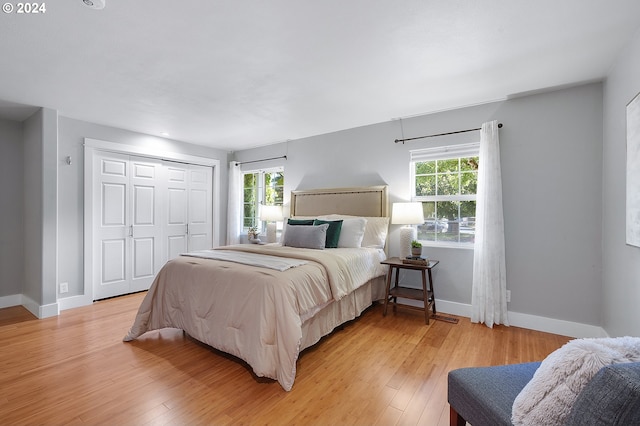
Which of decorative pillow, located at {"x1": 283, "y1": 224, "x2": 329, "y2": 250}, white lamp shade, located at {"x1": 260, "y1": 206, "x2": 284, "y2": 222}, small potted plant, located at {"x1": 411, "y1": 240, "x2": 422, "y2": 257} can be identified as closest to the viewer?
small potted plant, located at {"x1": 411, "y1": 240, "x2": 422, "y2": 257}

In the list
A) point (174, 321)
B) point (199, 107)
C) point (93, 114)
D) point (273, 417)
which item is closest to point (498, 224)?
point (273, 417)

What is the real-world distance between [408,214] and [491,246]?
0.90 metres

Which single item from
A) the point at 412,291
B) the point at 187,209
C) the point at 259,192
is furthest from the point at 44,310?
the point at 412,291

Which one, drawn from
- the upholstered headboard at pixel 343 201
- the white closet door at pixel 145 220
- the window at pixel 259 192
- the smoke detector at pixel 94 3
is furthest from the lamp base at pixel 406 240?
the white closet door at pixel 145 220

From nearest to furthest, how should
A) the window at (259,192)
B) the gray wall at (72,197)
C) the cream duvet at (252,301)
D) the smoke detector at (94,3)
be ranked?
the smoke detector at (94,3)
the cream duvet at (252,301)
the gray wall at (72,197)
the window at (259,192)

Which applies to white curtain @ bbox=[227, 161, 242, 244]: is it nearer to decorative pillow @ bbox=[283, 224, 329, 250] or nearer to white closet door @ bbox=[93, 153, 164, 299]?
white closet door @ bbox=[93, 153, 164, 299]

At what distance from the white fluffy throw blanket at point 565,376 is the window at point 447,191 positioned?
259cm

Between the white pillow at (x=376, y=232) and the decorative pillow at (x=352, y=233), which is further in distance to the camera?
the white pillow at (x=376, y=232)

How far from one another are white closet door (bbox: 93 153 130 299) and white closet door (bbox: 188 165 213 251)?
1.02 meters

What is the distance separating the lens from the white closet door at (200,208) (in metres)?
5.02

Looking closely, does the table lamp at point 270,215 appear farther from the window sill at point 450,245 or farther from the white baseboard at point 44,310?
the white baseboard at point 44,310

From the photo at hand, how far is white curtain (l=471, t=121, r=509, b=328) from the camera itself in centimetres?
294

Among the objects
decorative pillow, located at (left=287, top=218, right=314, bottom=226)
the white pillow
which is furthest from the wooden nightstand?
decorative pillow, located at (left=287, top=218, right=314, bottom=226)

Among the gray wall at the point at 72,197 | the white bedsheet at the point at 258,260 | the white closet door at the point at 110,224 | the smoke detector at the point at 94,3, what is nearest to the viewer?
the smoke detector at the point at 94,3
